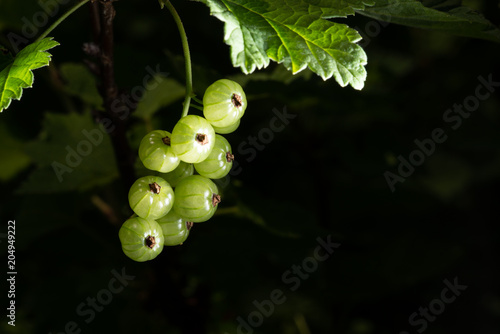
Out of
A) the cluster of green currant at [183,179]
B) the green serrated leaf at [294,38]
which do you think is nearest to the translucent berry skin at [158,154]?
the cluster of green currant at [183,179]

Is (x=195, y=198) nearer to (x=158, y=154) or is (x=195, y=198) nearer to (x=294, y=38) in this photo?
(x=158, y=154)

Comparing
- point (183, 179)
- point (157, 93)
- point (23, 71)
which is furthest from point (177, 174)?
point (157, 93)

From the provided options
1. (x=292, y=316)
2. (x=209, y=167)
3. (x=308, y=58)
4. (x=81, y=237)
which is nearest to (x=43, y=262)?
(x=81, y=237)

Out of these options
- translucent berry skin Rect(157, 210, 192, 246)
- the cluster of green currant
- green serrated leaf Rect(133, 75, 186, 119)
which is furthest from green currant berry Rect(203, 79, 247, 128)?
green serrated leaf Rect(133, 75, 186, 119)

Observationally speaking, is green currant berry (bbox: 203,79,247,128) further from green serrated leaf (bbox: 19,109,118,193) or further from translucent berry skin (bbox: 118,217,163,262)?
green serrated leaf (bbox: 19,109,118,193)

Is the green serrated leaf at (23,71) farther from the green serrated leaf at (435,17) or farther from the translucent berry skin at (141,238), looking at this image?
the green serrated leaf at (435,17)

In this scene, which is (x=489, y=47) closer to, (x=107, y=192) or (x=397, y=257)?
(x=397, y=257)
